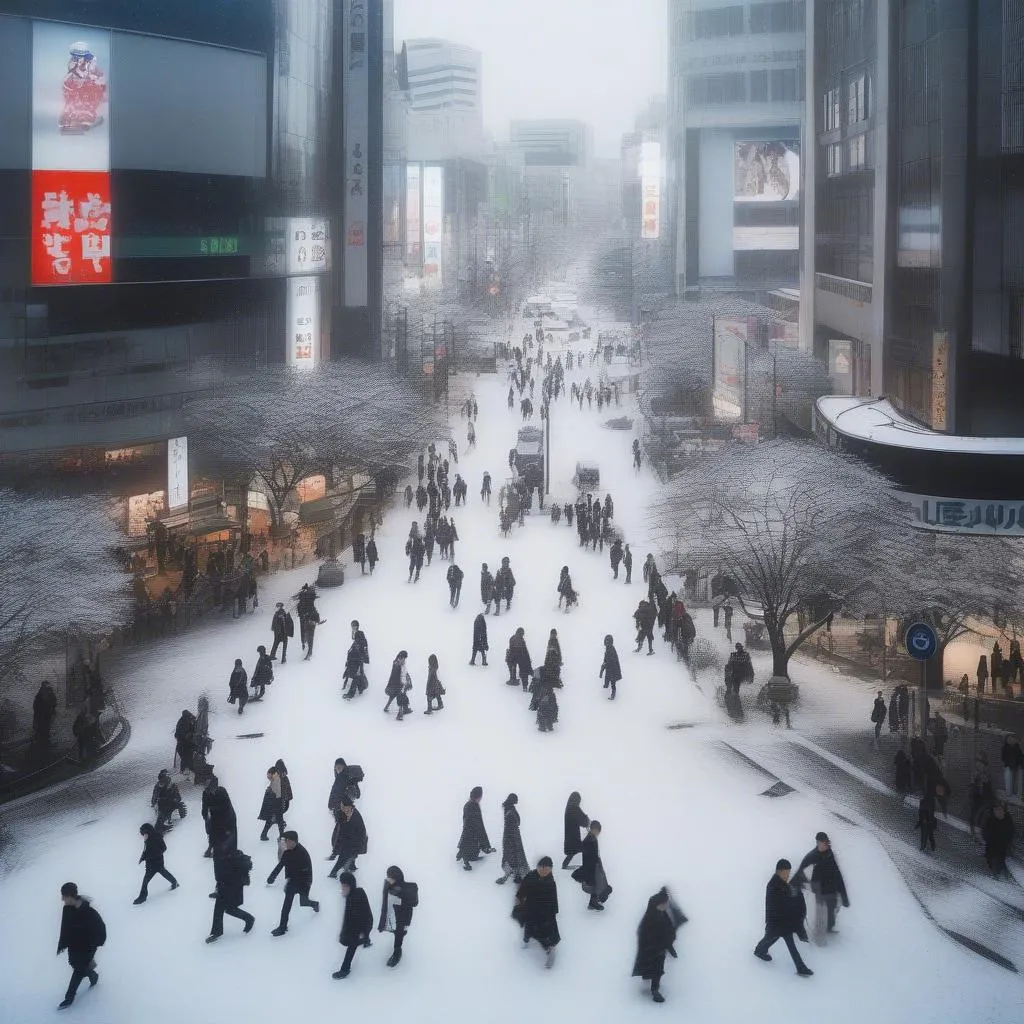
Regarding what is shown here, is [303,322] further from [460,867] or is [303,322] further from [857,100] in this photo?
[460,867]

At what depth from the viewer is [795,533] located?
23766 mm

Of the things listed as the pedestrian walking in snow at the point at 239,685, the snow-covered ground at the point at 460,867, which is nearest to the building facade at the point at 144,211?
the snow-covered ground at the point at 460,867

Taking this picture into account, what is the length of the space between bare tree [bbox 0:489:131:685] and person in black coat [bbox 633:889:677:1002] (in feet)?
38.5

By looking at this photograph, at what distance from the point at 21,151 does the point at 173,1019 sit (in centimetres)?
2464

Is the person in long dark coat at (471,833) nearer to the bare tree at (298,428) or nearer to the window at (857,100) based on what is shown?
the bare tree at (298,428)

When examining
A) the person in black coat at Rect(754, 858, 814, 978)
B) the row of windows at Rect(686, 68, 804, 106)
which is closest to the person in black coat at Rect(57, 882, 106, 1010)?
the person in black coat at Rect(754, 858, 814, 978)

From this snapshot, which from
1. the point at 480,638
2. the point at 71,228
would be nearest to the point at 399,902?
the point at 480,638

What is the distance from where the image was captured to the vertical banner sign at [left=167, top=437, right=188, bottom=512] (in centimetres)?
3572

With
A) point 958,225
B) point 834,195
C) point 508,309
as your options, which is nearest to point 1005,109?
point 958,225

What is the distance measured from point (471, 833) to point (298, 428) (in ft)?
73.4

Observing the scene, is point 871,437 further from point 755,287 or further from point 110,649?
point 755,287

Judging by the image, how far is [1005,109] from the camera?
2512 centimetres

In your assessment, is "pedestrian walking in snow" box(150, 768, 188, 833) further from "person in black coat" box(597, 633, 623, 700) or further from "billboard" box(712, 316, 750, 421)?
"billboard" box(712, 316, 750, 421)

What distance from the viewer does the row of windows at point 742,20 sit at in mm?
84500
